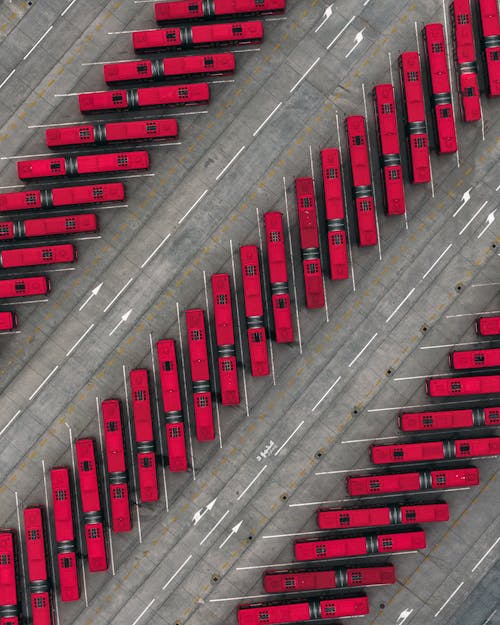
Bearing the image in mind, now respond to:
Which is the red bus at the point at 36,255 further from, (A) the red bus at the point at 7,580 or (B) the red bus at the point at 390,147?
(B) the red bus at the point at 390,147

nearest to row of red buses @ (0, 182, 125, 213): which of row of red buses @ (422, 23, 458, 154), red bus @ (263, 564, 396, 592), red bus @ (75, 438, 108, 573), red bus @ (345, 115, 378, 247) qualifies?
red bus @ (345, 115, 378, 247)

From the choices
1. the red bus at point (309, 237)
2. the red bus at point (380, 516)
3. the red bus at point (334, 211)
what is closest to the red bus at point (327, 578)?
the red bus at point (380, 516)

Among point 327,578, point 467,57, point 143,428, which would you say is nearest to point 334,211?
point 467,57

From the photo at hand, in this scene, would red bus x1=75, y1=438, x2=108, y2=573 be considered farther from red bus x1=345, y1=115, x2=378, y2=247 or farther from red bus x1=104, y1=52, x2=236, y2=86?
red bus x1=104, y1=52, x2=236, y2=86

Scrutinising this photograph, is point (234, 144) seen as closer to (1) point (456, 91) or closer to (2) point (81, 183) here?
(2) point (81, 183)

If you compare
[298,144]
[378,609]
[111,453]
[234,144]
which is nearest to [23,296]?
[111,453]

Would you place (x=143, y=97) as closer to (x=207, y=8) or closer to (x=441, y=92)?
(x=207, y=8)
